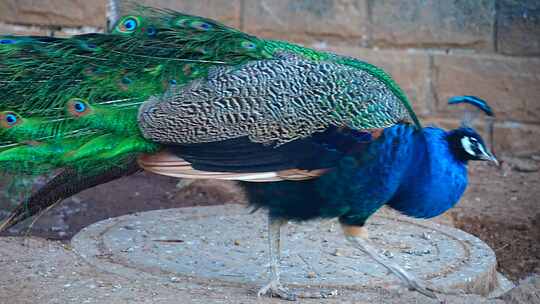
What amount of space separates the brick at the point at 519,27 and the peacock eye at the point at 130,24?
3.05 meters

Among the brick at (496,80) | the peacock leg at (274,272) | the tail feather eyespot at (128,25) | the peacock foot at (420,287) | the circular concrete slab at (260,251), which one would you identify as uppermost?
the tail feather eyespot at (128,25)

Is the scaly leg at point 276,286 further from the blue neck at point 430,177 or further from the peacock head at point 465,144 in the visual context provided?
the peacock head at point 465,144

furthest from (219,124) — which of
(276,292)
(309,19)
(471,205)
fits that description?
(309,19)

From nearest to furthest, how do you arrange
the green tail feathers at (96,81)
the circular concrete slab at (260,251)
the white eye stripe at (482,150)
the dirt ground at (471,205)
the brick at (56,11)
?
the green tail feathers at (96,81)
the white eye stripe at (482,150)
the circular concrete slab at (260,251)
the dirt ground at (471,205)
the brick at (56,11)

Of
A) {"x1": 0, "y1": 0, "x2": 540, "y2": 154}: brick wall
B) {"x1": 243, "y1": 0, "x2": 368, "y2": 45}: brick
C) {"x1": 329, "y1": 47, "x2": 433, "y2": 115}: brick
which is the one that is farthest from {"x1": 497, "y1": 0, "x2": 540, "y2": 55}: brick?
{"x1": 243, "y1": 0, "x2": 368, "y2": 45}: brick

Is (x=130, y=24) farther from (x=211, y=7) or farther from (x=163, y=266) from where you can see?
(x=211, y=7)

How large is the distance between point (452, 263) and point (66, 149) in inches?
72.3

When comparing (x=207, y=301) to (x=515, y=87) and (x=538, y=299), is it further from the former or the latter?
(x=515, y=87)

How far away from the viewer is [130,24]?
355 centimetres

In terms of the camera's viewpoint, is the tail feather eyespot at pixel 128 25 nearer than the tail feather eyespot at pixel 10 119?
No

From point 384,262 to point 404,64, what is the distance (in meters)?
2.58

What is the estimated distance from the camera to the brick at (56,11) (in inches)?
229

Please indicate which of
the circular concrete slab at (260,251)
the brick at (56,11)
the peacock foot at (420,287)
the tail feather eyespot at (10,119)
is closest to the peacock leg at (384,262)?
the peacock foot at (420,287)

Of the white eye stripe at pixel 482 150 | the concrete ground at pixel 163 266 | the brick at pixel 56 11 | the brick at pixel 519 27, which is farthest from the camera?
the brick at pixel 56 11
